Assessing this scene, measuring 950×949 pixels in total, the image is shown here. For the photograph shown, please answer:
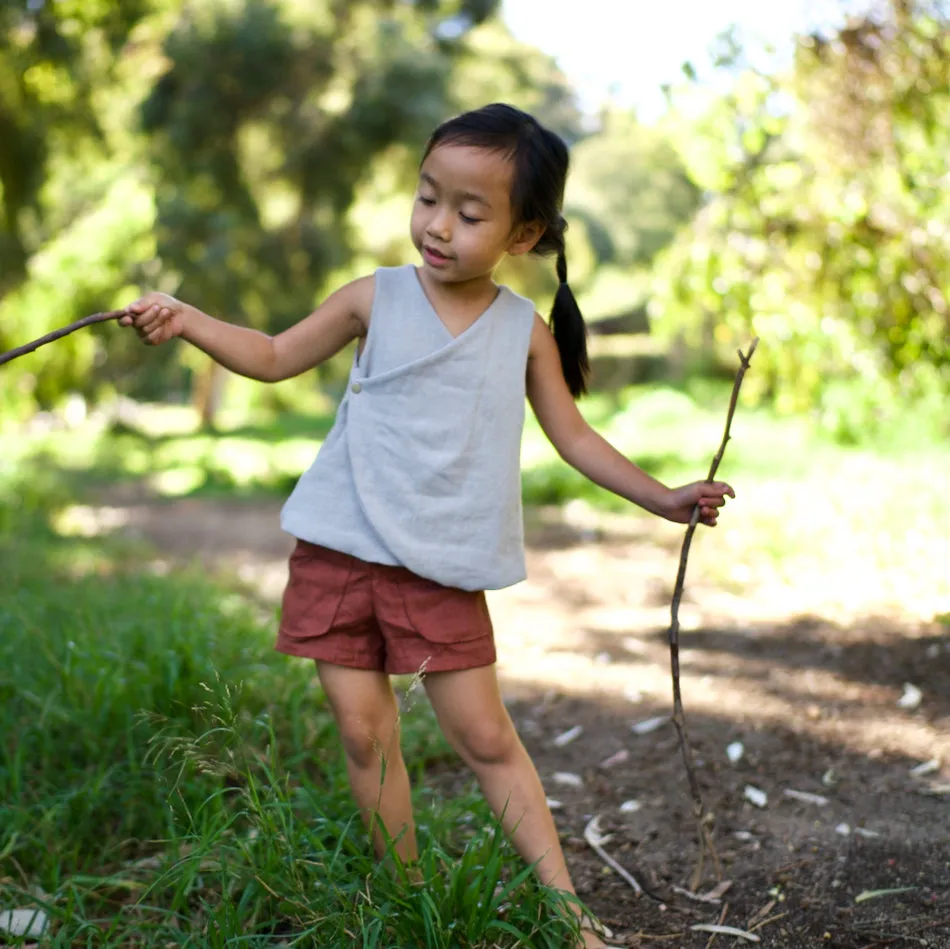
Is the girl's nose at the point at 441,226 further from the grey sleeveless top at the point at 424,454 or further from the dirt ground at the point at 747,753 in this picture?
the dirt ground at the point at 747,753

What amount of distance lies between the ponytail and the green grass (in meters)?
0.86

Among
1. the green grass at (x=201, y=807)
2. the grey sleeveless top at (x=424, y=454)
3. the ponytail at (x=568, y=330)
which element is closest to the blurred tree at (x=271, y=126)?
the green grass at (x=201, y=807)

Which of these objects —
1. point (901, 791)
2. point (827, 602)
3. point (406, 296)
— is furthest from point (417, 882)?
point (827, 602)

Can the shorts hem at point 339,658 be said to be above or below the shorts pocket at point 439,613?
below

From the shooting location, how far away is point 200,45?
1126 centimetres

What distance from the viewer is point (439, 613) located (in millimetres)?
1931

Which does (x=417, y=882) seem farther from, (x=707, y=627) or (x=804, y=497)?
(x=804, y=497)

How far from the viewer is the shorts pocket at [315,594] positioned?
1947 mm

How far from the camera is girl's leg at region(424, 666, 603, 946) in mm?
1927

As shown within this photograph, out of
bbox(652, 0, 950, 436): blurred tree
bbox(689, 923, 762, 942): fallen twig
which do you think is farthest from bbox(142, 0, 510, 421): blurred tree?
bbox(689, 923, 762, 942): fallen twig

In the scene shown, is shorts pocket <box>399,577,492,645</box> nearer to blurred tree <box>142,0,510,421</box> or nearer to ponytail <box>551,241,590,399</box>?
ponytail <box>551,241,590,399</box>

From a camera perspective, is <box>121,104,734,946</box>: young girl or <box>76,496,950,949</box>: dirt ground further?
<box>76,496,950,949</box>: dirt ground

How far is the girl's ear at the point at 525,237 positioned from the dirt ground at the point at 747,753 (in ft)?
4.12

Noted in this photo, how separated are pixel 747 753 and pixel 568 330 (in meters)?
1.40
